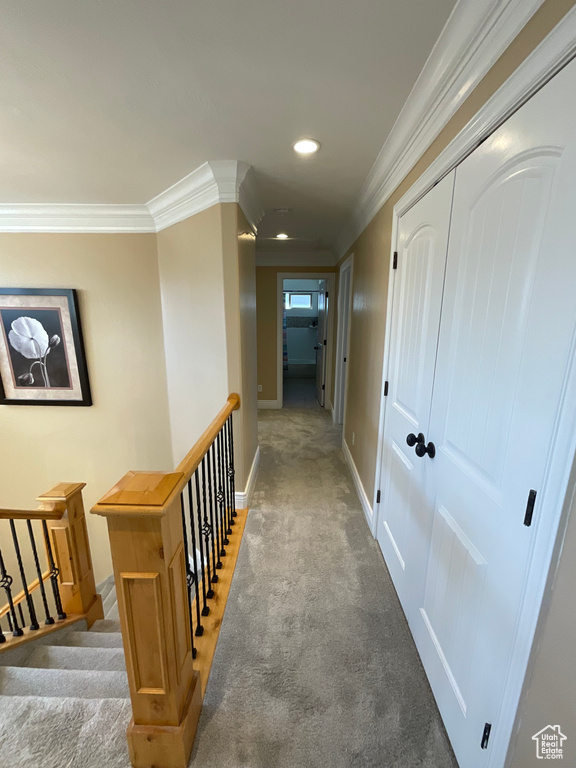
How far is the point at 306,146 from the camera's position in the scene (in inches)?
64.6

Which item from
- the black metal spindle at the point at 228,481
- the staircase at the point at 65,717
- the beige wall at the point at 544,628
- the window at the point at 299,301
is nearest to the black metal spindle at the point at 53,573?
the staircase at the point at 65,717

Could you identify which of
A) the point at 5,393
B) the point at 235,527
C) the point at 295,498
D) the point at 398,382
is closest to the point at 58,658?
the point at 235,527

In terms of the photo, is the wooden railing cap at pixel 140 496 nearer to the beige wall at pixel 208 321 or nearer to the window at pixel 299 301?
the beige wall at pixel 208 321

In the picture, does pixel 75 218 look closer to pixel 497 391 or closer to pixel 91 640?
pixel 91 640

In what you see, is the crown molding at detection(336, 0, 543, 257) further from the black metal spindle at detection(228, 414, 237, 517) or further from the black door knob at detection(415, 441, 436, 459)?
the black metal spindle at detection(228, 414, 237, 517)

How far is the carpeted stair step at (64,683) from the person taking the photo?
1273mm

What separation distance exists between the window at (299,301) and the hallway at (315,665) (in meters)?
6.82

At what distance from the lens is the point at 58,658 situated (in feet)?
5.10

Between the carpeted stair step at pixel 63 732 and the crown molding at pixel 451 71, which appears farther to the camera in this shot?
the carpeted stair step at pixel 63 732

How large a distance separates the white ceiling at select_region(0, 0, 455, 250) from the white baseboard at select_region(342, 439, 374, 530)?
225cm

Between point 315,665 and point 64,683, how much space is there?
107cm

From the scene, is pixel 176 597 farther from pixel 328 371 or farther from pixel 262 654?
pixel 328 371

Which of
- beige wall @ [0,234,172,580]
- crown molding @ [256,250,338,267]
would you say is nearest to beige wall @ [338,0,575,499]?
crown molding @ [256,250,338,267]

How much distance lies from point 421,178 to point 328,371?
3683mm
